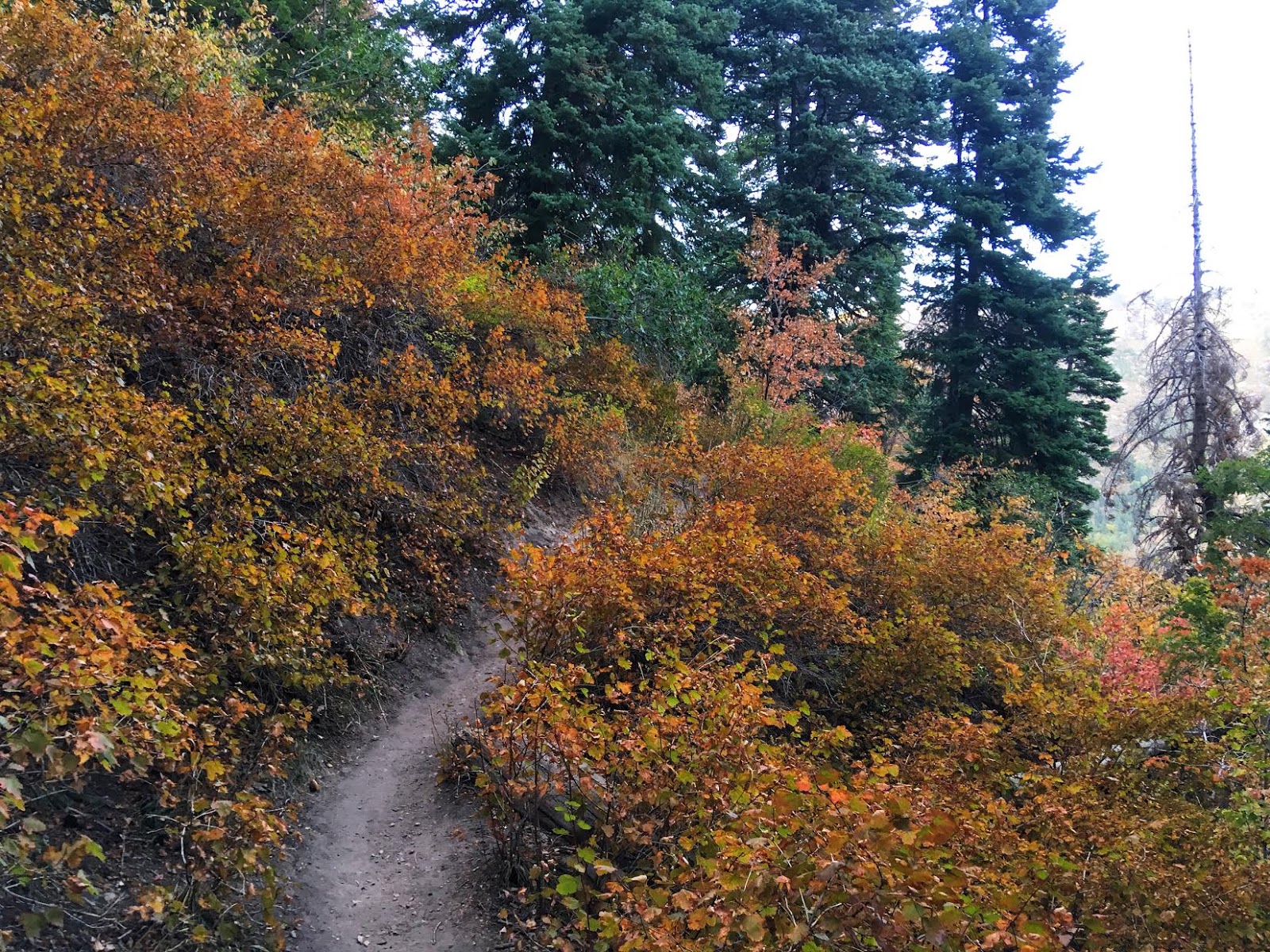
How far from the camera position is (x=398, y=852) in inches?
191

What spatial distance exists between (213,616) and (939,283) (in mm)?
21195

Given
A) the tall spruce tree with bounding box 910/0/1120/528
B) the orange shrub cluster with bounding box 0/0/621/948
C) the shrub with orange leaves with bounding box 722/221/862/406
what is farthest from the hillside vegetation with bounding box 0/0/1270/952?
the tall spruce tree with bounding box 910/0/1120/528

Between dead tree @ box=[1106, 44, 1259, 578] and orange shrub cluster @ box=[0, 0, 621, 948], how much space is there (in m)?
13.2

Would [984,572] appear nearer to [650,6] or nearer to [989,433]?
[989,433]

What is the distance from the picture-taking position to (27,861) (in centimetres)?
306

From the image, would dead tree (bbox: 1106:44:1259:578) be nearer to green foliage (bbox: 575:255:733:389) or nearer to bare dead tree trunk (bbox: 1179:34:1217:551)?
bare dead tree trunk (bbox: 1179:34:1217:551)

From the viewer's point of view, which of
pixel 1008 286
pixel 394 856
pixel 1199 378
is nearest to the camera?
pixel 394 856

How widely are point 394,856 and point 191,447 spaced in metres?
2.87

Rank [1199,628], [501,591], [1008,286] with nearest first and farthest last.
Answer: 1. [501,591]
2. [1199,628]
3. [1008,286]

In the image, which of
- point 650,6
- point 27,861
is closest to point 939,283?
point 650,6

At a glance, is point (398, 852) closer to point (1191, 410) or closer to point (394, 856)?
point (394, 856)

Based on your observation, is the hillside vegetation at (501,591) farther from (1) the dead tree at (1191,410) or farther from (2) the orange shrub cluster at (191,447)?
(1) the dead tree at (1191,410)

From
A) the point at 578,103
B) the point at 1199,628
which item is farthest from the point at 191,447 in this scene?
the point at 578,103

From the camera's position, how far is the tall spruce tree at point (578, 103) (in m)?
15.7
